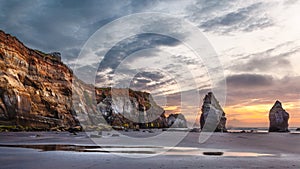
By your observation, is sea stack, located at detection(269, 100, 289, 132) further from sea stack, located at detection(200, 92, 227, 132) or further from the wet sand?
the wet sand

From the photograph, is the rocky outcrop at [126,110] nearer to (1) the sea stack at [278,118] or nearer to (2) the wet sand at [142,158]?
(1) the sea stack at [278,118]

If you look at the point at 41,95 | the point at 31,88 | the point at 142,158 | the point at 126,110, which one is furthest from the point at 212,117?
the point at 142,158

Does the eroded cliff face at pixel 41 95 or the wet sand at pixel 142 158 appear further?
the eroded cliff face at pixel 41 95

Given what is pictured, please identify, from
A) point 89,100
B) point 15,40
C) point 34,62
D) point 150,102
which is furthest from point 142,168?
point 150,102

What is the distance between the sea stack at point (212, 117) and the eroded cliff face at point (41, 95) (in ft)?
132

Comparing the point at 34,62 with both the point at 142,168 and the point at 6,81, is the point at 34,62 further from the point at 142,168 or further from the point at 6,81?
the point at 142,168

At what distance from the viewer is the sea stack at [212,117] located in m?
91.4

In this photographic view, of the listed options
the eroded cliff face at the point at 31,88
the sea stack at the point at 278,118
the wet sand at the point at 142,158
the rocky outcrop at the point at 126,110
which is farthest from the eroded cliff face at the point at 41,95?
the sea stack at the point at 278,118

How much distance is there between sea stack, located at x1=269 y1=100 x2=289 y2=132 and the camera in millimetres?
93000

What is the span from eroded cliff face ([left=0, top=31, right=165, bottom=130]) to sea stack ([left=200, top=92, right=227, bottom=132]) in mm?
40244

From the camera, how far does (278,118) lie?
94000 millimetres

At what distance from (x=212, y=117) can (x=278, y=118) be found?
2203cm

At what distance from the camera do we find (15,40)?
75750 millimetres

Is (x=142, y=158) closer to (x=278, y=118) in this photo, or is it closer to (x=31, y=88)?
(x=31, y=88)
